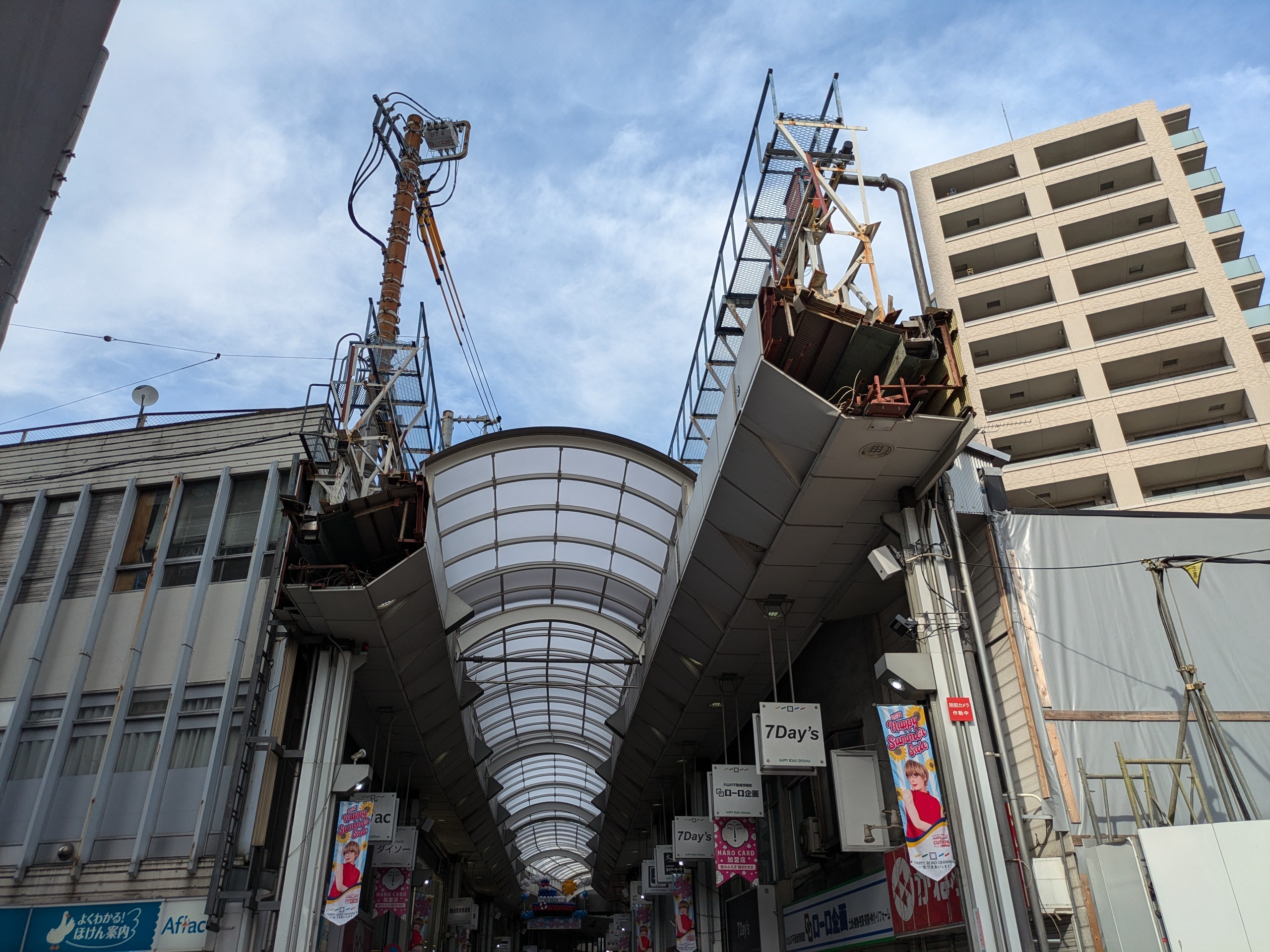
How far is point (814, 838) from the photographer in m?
17.2

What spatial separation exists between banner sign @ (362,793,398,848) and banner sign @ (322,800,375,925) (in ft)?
9.95

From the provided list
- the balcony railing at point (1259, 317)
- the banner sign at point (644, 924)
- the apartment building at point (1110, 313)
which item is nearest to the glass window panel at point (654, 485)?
the apartment building at point (1110, 313)

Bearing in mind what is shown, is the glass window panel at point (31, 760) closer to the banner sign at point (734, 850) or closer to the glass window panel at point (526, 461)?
the glass window panel at point (526, 461)

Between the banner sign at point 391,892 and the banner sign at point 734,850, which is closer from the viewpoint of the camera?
the banner sign at point 734,850

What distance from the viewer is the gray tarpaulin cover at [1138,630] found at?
1107 centimetres

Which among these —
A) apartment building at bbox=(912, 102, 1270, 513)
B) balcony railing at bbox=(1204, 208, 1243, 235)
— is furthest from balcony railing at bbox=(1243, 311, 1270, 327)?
balcony railing at bbox=(1204, 208, 1243, 235)

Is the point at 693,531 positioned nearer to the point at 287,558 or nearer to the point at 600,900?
the point at 287,558

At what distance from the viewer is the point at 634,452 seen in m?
18.6

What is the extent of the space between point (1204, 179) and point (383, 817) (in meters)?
41.9

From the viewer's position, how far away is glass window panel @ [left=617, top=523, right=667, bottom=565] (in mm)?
20656

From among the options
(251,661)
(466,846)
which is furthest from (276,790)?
(466,846)

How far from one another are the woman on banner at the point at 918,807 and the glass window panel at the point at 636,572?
11794 mm

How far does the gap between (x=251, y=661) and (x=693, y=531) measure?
8831mm

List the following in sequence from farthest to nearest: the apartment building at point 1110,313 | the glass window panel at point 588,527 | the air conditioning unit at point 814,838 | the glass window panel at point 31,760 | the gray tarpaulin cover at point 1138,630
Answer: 1. the apartment building at point 1110,313
2. the glass window panel at point 588,527
3. the air conditioning unit at point 814,838
4. the glass window panel at point 31,760
5. the gray tarpaulin cover at point 1138,630
